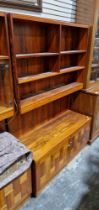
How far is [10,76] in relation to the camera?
1.41 meters

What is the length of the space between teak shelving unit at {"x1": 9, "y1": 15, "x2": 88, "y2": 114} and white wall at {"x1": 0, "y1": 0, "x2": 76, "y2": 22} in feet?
0.70

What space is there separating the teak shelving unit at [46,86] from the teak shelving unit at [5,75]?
0.05 m

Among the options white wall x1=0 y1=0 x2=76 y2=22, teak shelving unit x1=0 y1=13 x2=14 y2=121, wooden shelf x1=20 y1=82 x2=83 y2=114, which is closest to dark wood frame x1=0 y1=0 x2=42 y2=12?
white wall x1=0 y1=0 x2=76 y2=22

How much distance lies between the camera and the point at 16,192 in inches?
58.4

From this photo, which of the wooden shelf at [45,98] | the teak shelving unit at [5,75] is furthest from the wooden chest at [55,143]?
the teak shelving unit at [5,75]

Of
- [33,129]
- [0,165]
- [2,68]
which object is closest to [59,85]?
[33,129]

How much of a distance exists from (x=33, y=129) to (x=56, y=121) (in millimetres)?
401

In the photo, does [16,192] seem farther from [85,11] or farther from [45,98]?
[85,11]

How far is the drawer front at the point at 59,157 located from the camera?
170cm

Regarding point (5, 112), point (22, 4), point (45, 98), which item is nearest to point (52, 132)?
point (45, 98)

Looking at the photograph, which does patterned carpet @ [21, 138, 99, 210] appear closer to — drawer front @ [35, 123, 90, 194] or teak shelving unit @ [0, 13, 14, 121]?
drawer front @ [35, 123, 90, 194]

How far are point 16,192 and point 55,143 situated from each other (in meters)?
0.64

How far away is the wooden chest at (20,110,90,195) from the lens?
1.69 meters

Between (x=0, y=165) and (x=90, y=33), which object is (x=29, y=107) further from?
(x=90, y=33)
